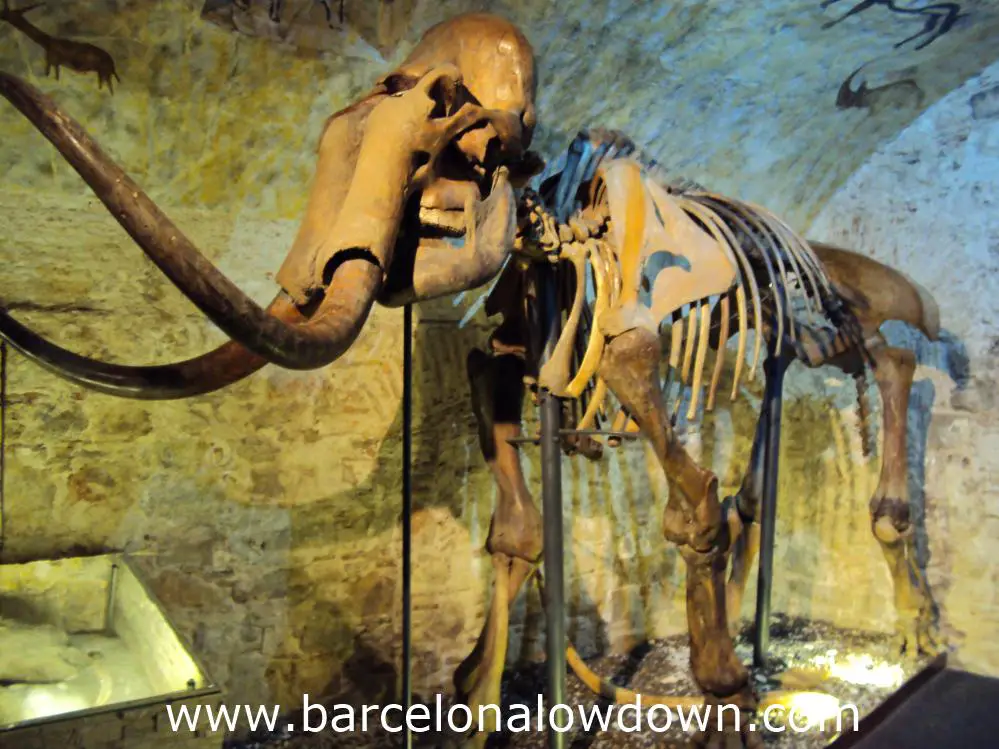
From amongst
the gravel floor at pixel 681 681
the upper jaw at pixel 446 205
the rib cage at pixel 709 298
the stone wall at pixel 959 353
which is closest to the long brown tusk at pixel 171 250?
the upper jaw at pixel 446 205

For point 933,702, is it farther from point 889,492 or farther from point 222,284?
point 222,284

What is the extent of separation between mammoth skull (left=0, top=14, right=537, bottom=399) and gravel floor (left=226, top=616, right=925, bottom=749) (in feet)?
6.39

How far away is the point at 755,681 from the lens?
3980 mm

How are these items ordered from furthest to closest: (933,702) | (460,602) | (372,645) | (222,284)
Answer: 1. (460,602)
2. (372,645)
3. (933,702)
4. (222,284)

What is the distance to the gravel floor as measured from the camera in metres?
3.22

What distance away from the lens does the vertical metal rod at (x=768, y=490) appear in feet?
13.0

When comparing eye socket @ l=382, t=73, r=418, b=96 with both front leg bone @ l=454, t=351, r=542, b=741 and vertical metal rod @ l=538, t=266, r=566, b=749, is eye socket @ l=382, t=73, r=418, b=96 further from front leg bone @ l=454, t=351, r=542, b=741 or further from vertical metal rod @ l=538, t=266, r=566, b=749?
front leg bone @ l=454, t=351, r=542, b=741

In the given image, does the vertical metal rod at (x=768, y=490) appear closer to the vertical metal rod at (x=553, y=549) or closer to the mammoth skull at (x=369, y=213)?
the vertical metal rod at (x=553, y=549)

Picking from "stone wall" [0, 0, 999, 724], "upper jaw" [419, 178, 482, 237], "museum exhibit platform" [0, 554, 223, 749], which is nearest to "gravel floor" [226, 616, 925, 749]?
"stone wall" [0, 0, 999, 724]

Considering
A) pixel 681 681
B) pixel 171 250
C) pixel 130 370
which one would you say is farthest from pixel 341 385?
pixel 681 681

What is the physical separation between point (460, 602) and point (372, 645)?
0.49 meters

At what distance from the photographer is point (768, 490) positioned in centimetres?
397

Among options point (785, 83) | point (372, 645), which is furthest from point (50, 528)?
point (785, 83)

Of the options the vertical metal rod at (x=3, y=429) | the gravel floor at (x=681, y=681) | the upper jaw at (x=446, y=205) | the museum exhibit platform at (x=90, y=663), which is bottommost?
the gravel floor at (x=681, y=681)
